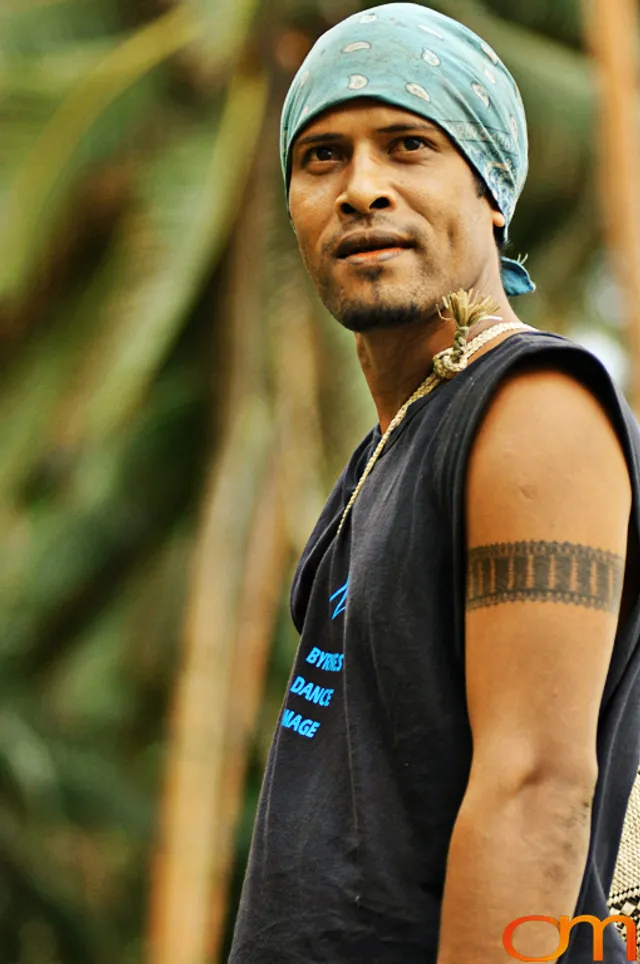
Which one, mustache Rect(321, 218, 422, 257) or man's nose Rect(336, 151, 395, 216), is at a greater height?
man's nose Rect(336, 151, 395, 216)

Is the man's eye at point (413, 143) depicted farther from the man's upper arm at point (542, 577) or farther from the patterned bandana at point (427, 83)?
the man's upper arm at point (542, 577)

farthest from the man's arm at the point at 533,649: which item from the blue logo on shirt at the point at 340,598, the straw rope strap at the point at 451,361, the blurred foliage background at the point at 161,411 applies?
the blurred foliage background at the point at 161,411

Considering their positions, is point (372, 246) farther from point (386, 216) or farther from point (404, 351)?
point (404, 351)

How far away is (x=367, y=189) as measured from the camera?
2604mm

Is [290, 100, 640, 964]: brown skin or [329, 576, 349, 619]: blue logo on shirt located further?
[329, 576, 349, 619]: blue logo on shirt

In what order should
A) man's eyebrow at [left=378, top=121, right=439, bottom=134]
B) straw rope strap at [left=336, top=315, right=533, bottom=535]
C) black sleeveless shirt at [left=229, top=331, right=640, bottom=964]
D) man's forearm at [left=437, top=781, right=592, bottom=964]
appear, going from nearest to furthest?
man's forearm at [left=437, top=781, right=592, bottom=964]
black sleeveless shirt at [left=229, top=331, right=640, bottom=964]
straw rope strap at [left=336, top=315, right=533, bottom=535]
man's eyebrow at [left=378, top=121, right=439, bottom=134]

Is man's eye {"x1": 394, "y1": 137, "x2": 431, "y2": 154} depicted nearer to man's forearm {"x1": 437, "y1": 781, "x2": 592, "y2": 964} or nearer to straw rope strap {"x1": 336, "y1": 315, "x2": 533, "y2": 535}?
straw rope strap {"x1": 336, "y1": 315, "x2": 533, "y2": 535}

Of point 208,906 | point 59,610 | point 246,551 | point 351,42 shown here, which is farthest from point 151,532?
point 351,42

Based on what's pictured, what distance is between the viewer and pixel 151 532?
1419 cm

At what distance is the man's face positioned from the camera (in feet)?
8.58

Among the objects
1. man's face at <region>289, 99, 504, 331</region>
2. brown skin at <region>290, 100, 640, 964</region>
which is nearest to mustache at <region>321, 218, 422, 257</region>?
man's face at <region>289, 99, 504, 331</region>

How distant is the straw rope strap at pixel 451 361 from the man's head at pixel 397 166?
0.10 meters

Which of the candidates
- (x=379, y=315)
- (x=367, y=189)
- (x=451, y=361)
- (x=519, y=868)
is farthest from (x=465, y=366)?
(x=519, y=868)

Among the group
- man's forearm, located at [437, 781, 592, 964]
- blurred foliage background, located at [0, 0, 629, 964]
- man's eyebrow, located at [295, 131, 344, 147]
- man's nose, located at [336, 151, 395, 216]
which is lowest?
man's forearm, located at [437, 781, 592, 964]
